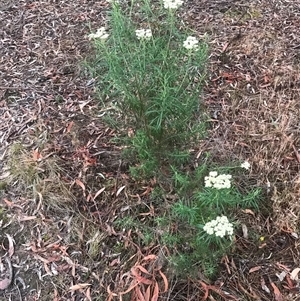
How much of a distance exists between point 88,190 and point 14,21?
1.99 meters

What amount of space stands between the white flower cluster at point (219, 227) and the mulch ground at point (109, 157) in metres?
0.41

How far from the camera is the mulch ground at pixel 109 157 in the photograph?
256 cm

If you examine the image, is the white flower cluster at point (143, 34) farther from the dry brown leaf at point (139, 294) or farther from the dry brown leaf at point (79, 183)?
the dry brown leaf at point (139, 294)

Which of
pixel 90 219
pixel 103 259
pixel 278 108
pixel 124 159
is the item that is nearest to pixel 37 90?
pixel 124 159

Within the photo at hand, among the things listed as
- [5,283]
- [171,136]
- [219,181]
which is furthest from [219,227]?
[5,283]

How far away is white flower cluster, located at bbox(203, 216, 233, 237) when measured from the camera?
2144 millimetres

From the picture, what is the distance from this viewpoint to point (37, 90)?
349cm

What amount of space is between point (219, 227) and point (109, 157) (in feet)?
3.45

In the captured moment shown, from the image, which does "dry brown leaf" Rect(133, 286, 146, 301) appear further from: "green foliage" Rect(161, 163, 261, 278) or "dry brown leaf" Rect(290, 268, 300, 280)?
"dry brown leaf" Rect(290, 268, 300, 280)

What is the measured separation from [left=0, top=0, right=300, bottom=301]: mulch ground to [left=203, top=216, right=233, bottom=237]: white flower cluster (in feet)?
1.35

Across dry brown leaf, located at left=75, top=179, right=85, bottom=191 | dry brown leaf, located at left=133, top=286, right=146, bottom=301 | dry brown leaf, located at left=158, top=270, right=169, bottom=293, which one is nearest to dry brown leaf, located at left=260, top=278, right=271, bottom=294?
dry brown leaf, located at left=158, top=270, right=169, bottom=293

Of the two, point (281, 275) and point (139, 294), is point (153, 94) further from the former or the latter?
point (281, 275)

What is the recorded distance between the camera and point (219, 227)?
216 centimetres

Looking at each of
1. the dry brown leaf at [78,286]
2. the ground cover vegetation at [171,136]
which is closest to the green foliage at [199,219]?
the ground cover vegetation at [171,136]
